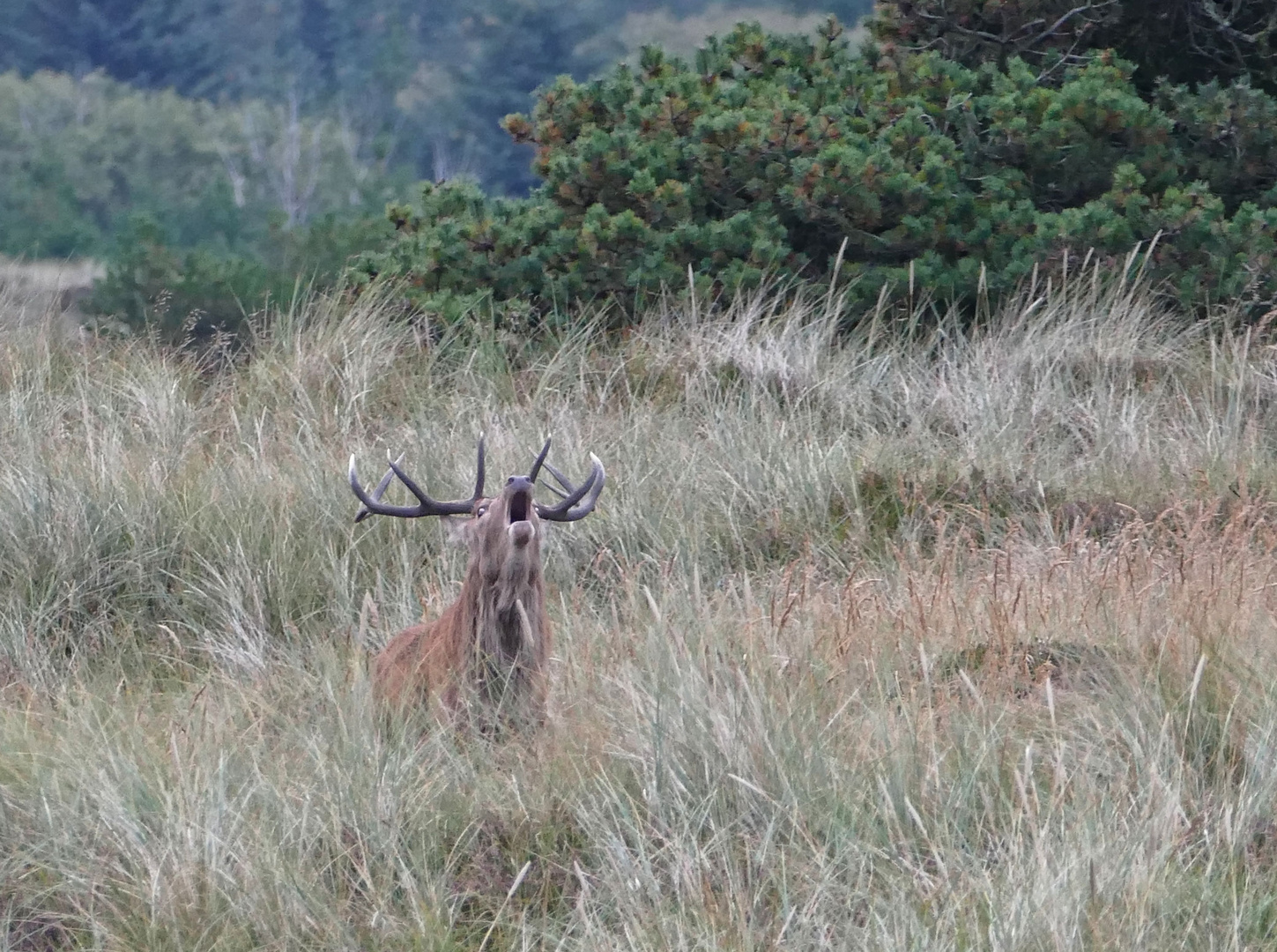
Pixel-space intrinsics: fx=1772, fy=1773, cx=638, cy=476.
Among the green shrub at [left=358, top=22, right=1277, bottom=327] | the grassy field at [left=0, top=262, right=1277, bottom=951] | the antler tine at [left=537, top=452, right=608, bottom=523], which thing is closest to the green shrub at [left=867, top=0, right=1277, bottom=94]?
the green shrub at [left=358, top=22, right=1277, bottom=327]

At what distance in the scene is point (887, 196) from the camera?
30.7 feet

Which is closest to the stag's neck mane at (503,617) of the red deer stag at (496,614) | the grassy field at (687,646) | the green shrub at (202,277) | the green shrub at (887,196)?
the red deer stag at (496,614)

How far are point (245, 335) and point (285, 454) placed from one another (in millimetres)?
2758

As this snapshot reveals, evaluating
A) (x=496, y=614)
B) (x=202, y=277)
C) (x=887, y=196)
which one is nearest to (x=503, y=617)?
(x=496, y=614)

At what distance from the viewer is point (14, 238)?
92.2ft

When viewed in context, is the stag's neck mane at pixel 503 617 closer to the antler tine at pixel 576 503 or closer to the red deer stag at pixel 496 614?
the red deer stag at pixel 496 614

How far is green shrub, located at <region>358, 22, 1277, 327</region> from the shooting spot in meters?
9.06

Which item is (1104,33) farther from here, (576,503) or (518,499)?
(518,499)

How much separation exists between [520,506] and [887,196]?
5.06 meters

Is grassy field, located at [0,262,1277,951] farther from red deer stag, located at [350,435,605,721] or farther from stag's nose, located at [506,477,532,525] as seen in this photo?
stag's nose, located at [506,477,532,525]

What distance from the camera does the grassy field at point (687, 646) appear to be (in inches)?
146

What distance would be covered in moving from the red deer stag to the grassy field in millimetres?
156

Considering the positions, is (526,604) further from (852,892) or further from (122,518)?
(122,518)

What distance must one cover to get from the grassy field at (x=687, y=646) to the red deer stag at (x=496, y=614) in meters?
0.16
